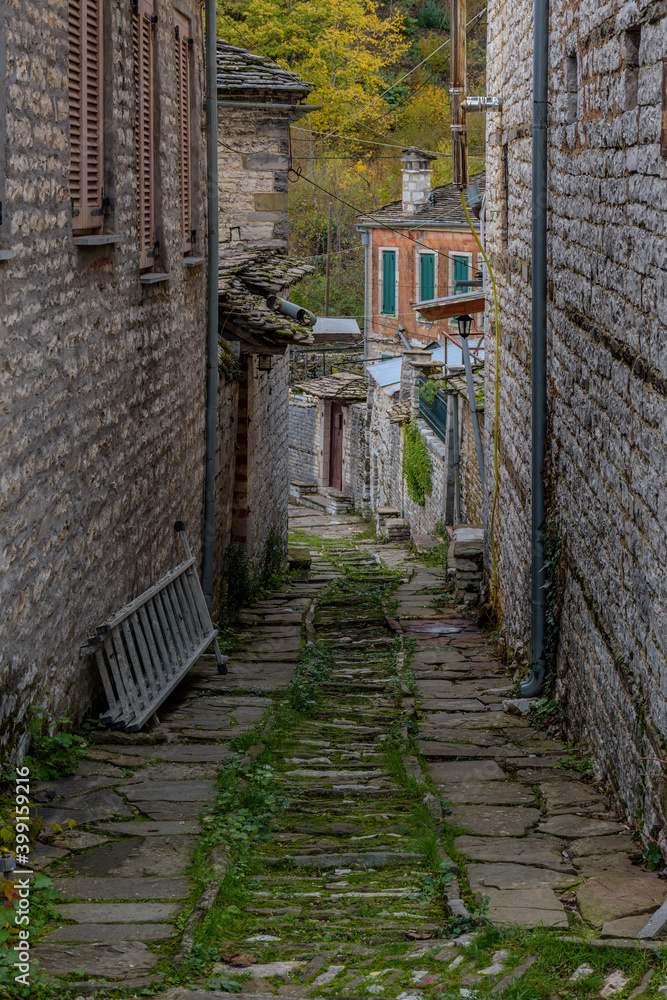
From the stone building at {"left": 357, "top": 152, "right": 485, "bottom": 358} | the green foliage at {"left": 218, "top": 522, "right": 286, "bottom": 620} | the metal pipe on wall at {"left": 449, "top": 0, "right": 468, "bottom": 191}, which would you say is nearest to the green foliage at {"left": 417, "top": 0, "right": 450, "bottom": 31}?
the stone building at {"left": 357, "top": 152, "right": 485, "bottom": 358}

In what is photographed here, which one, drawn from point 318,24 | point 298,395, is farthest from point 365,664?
point 318,24

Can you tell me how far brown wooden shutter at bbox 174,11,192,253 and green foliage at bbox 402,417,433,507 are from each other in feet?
32.6

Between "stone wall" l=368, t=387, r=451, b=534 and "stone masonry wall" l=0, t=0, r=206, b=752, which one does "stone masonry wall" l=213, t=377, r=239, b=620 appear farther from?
"stone wall" l=368, t=387, r=451, b=534

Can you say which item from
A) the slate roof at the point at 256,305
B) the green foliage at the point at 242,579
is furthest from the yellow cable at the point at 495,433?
the green foliage at the point at 242,579

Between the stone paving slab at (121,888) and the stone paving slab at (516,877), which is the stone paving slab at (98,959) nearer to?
the stone paving slab at (121,888)

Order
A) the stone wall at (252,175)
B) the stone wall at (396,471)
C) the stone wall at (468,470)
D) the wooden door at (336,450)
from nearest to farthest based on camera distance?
the stone wall at (252,175) → the stone wall at (468,470) → the stone wall at (396,471) → the wooden door at (336,450)

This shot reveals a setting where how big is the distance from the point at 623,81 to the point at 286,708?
14.5 ft

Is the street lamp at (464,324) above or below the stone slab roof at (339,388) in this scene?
above

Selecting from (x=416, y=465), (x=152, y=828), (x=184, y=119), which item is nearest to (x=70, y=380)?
(x=152, y=828)

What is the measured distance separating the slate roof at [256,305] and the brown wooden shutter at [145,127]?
10.8 feet

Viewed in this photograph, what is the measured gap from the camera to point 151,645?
22.2 feet

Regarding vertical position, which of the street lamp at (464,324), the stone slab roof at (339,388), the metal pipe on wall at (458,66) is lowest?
the stone slab roof at (339,388)

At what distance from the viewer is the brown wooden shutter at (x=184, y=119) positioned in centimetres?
870

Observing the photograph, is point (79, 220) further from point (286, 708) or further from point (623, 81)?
point (286, 708)
